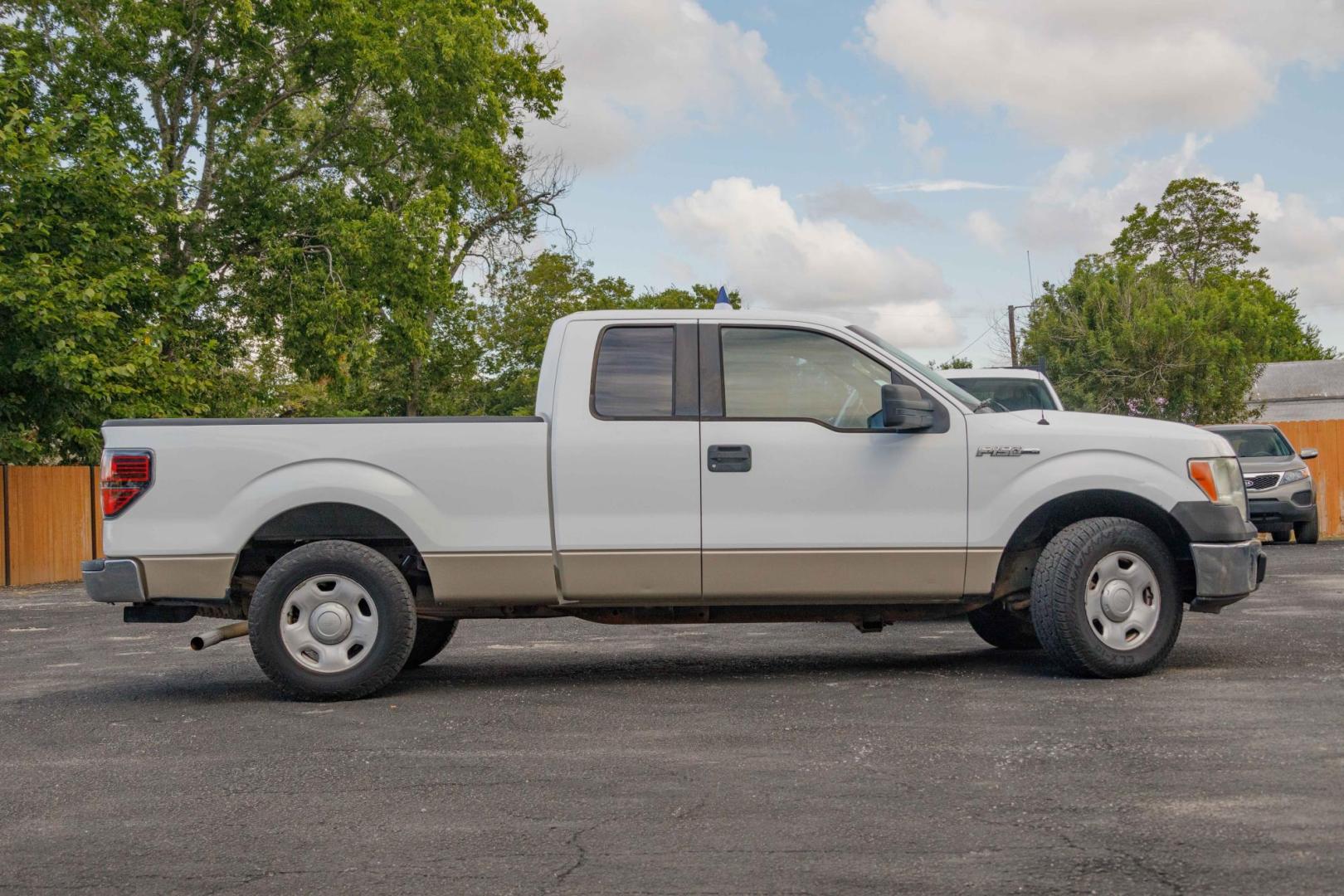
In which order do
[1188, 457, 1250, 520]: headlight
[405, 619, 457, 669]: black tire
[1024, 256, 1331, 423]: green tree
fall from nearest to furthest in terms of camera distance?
[1188, 457, 1250, 520]: headlight < [405, 619, 457, 669]: black tire < [1024, 256, 1331, 423]: green tree

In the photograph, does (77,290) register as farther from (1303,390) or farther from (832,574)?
(1303,390)

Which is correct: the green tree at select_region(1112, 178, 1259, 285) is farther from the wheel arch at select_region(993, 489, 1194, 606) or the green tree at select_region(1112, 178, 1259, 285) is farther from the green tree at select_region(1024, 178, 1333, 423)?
the wheel arch at select_region(993, 489, 1194, 606)

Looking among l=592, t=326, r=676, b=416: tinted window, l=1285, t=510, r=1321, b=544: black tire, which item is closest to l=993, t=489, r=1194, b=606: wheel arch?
l=592, t=326, r=676, b=416: tinted window

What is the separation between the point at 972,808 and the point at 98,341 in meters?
17.2

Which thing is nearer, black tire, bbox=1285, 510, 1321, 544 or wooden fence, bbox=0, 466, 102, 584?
wooden fence, bbox=0, 466, 102, 584

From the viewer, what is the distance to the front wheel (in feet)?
68.8

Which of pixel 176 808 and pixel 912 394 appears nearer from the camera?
pixel 176 808

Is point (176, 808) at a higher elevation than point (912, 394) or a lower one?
lower

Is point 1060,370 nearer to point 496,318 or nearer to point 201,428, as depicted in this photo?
point 496,318

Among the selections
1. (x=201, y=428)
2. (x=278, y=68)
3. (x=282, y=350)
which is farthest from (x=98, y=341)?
(x=201, y=428)

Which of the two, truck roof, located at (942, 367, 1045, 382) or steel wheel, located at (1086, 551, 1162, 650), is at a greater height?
truck roof, located at (942, 367, 1045, 382)

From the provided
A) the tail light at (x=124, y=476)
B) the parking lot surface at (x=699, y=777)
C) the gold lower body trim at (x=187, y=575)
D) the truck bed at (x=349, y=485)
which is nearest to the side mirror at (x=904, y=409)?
the parking lot surface at (x=699, y=777)

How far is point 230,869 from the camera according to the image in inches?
171

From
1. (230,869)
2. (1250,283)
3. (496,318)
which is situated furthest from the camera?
(1250,283)
